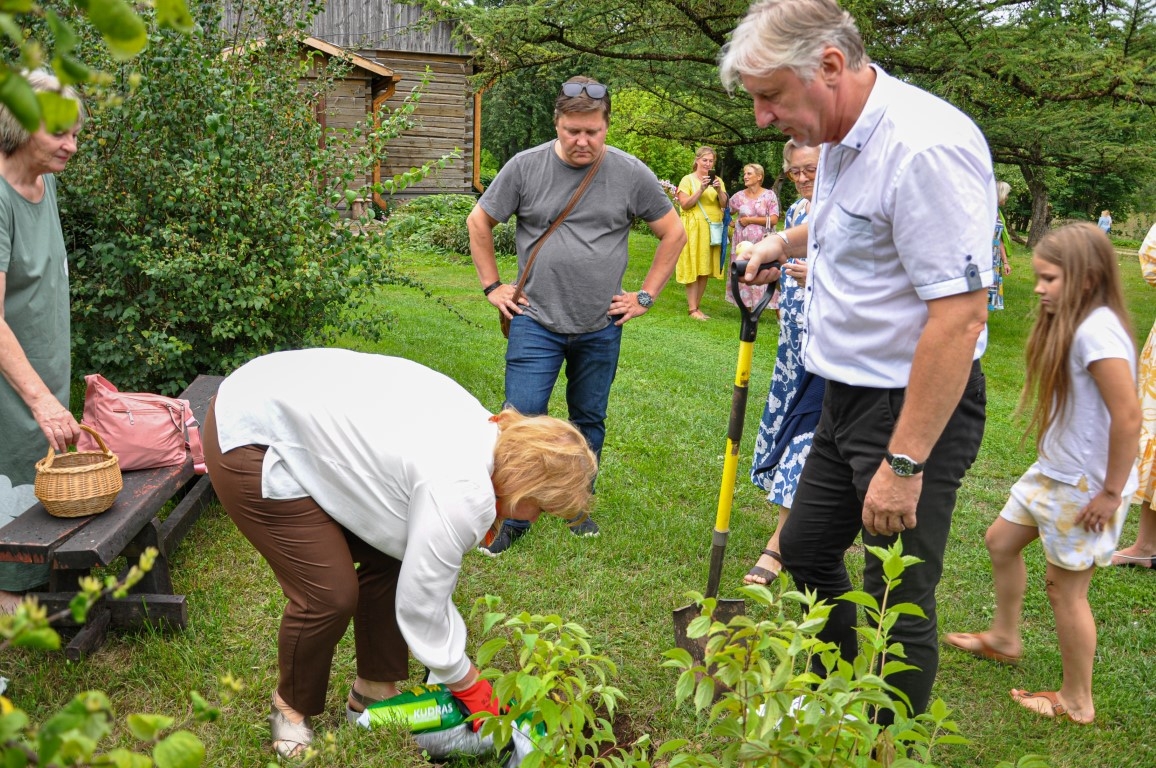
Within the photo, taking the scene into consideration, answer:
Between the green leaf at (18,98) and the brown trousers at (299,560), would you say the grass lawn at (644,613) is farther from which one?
the green leaf at (18,98)

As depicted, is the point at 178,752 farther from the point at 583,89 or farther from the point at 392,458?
the point at 583,89

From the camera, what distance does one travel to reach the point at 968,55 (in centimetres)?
922

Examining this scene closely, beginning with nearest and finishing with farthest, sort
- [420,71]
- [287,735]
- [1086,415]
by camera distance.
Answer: [287,735] < [1086,415] < [420,71]

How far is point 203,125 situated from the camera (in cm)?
517

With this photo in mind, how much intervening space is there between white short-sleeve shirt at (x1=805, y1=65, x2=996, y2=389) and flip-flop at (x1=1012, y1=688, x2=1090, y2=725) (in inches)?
65.1

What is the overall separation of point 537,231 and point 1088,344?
2358mm

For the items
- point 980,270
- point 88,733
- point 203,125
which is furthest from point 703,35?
point 88,733

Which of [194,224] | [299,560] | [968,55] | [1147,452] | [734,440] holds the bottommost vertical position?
[1147,452]

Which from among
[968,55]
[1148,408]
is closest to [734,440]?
[1148,408]

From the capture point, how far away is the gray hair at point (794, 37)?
210 cm

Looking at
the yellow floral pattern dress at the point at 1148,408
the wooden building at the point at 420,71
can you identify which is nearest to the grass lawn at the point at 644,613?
the yellow floral pattern dress at the point at 1148,408

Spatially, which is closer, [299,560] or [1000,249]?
[299,560]

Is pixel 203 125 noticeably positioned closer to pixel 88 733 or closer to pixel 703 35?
pixel 88 733

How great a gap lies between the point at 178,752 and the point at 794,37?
73.3 inches
